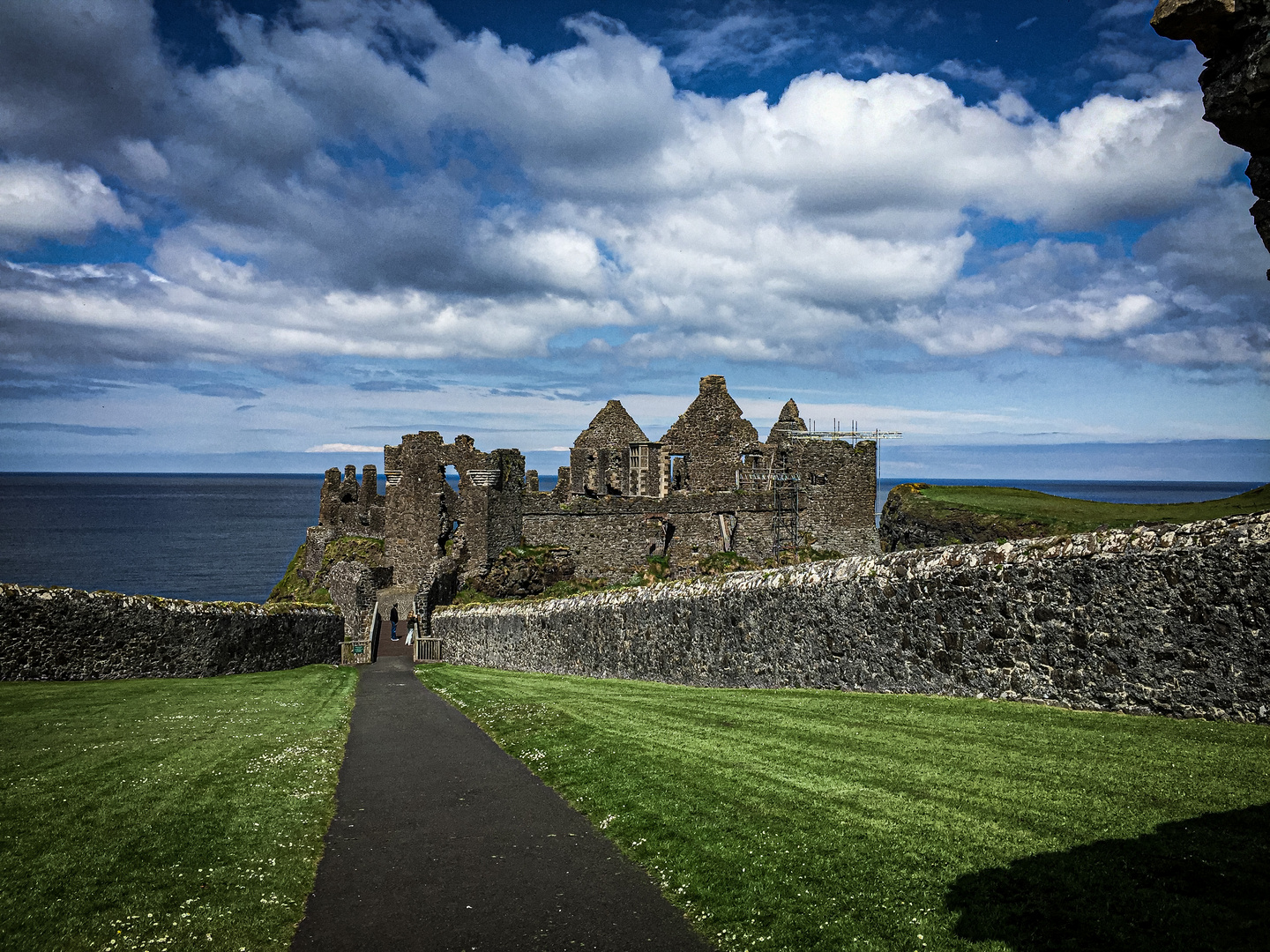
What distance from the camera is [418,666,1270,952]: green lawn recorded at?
217 inches

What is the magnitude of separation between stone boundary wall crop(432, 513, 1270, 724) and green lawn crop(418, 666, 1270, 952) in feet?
2.15

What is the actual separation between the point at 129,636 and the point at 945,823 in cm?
2218

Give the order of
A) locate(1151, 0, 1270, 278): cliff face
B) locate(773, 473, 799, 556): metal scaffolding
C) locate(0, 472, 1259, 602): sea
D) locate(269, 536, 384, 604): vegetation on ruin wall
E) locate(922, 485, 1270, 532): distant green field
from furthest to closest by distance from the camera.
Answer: locate(0, 472, 1259, 602): sea < locate(269, 536, 384, 604): vegetation on ruin wall < locate(773, 473, 799, 556): metal scaffolding < locate(922, 485, 1270, 532): distant green field < locate(1151, 0, 1270, 278): cliff face

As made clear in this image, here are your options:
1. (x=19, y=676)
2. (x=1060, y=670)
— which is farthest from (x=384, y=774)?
(x=19, y=676)

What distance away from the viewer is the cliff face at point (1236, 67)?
5008 millimetres

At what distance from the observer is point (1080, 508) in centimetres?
2358

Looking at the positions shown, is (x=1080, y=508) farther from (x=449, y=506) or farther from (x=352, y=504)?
(x=352, y=504)

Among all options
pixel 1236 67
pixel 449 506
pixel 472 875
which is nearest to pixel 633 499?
pixel 449 506

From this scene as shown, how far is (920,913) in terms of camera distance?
5758 mm

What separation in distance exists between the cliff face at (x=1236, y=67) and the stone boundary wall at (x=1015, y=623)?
244 inches

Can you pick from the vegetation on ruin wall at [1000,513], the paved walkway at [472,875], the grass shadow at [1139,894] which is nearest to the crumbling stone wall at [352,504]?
the vegetation on ruin wall at [1000,513]

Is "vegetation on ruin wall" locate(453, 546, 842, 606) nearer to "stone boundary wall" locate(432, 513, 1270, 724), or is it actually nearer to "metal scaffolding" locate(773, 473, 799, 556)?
"metal scaffolding" locate(773, 473, 799, 556)

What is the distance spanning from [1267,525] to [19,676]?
83.9 feet

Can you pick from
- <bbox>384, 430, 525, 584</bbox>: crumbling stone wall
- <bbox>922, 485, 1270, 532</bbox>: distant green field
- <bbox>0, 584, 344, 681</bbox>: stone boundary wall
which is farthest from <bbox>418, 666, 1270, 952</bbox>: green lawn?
<bbox>384, 430, 525, 584</bbox>: crumbling stone wall
